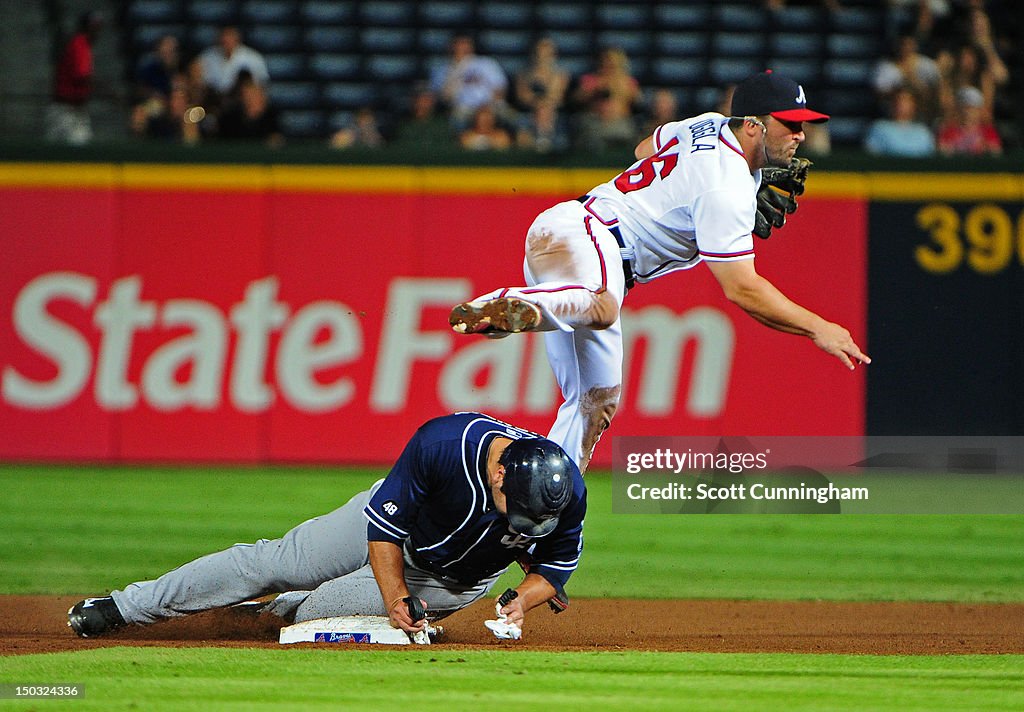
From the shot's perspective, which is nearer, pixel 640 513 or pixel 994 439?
pixel 640 513

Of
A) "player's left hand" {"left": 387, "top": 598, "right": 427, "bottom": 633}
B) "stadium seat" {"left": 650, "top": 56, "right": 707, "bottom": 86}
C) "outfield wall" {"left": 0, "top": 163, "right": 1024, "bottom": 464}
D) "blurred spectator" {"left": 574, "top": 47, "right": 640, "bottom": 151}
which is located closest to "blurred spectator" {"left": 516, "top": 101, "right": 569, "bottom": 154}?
"blurred spectator" {"left": 574, "top": 47, "right": 640, "bottom": 151}

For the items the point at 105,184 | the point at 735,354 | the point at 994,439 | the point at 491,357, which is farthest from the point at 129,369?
the point at 994,439

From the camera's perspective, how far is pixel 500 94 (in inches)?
528

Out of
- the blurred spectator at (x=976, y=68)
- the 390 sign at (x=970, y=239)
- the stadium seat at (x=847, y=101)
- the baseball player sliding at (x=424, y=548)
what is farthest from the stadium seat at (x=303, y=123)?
the baseball player sliding at (x=424, y=548)

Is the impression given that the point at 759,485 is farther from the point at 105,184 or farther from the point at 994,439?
the point at 105,184

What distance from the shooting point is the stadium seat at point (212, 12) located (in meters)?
14.9

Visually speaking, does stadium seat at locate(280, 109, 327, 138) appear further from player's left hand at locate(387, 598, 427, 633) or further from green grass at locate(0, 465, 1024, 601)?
player's left hand at locate(387, 598, 427, 633)

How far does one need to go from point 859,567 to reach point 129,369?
6.33 m

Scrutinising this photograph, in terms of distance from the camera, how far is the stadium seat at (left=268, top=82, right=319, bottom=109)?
48.2 ft

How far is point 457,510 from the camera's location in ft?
17.8

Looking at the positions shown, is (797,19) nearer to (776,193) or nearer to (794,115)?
(776,193)

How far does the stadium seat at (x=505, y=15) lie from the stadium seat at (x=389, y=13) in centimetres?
76

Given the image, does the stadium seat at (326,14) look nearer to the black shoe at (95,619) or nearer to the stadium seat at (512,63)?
the stadium seat at (512,63)

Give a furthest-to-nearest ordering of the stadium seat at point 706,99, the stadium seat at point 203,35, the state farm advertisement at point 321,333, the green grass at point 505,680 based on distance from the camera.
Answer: the stadium seat at point 203,35 → the stadium seat at point 706,99 → the state farm advertisement at point 321,333 → the green grass at point 505,680
